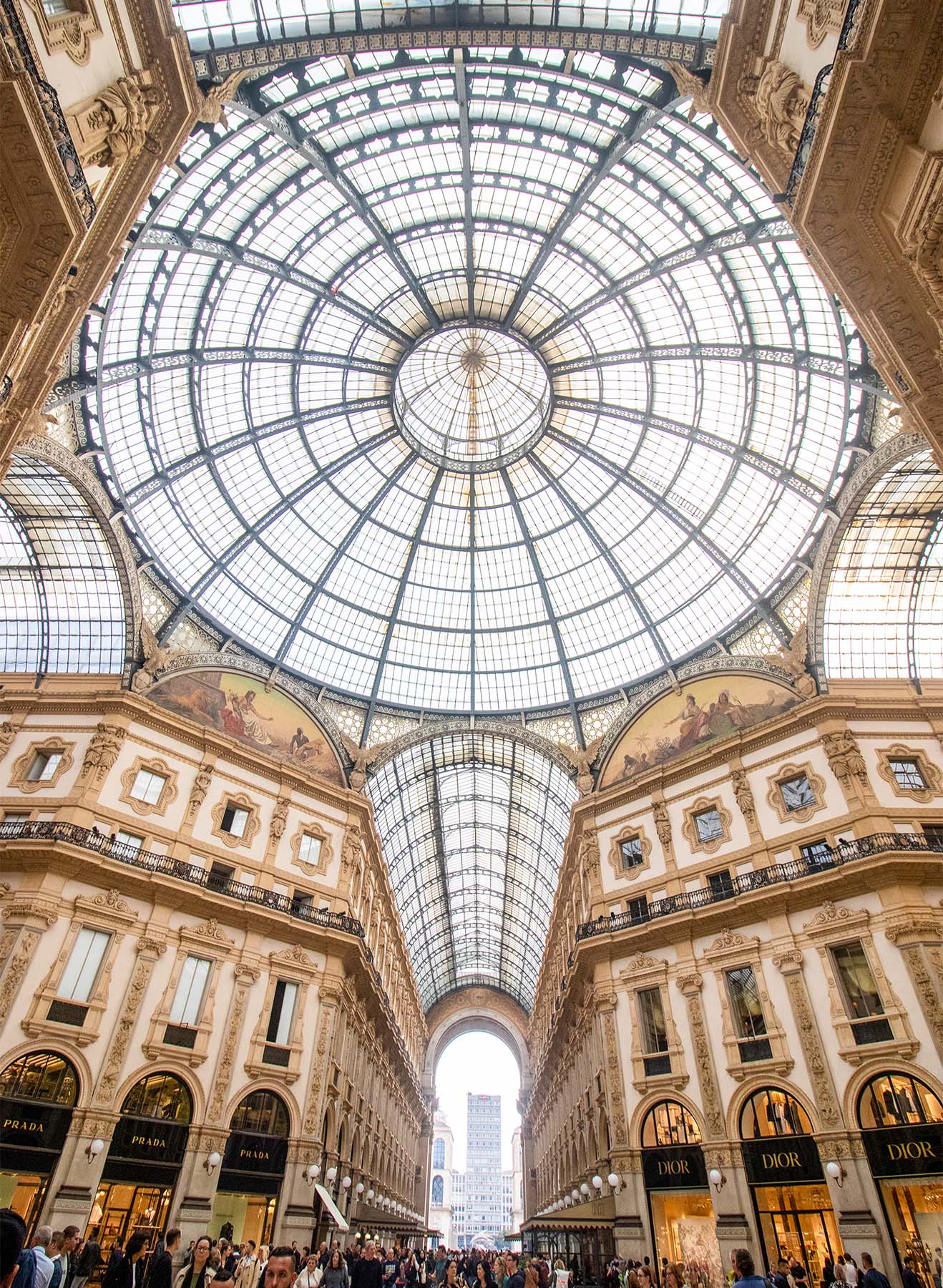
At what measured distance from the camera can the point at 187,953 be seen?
26.2 metres

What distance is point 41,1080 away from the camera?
21.9 meters

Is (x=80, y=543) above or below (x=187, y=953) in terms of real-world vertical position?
above

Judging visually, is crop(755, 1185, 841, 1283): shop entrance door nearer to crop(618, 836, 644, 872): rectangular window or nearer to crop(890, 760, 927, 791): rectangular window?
crop(618, 836, 644, 872): rectangular window

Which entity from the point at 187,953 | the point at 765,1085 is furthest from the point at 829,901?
the point at 187,953

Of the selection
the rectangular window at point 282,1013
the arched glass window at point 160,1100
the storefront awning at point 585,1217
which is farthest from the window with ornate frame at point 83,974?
the storefront awning at point 585,1217

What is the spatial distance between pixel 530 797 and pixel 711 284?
33.4 meters

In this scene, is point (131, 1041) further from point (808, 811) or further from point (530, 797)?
point (530, 797)

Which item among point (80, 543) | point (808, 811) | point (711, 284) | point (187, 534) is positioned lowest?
point (808, 811)

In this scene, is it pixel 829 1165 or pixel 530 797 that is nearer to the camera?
pixel 829 1165

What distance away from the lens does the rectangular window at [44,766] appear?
90.1 feet

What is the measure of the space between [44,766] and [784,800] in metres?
29.5

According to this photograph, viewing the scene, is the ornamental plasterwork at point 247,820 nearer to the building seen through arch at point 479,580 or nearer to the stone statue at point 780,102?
the building seen through arch at point 479,580

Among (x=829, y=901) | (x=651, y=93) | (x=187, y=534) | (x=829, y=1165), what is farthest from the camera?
(x=187, y=534)

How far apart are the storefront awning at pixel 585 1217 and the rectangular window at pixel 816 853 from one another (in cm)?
1394
